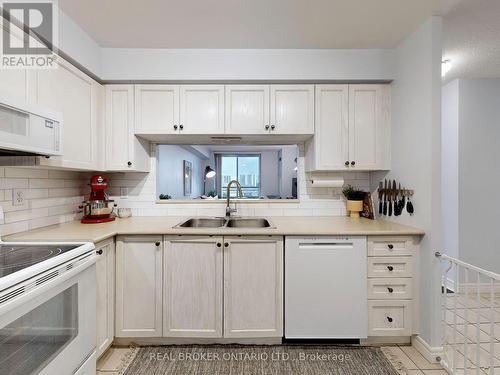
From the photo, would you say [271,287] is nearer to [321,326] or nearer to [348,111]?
[321,326]

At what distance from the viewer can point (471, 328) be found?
2277 mm

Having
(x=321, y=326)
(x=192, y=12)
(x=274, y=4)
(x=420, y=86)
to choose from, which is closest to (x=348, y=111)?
(x=420, y=86)

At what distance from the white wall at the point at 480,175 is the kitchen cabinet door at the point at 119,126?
11.4ft

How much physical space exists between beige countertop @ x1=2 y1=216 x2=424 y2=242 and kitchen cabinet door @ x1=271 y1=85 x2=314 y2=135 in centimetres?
84

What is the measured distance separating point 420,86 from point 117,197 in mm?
2832

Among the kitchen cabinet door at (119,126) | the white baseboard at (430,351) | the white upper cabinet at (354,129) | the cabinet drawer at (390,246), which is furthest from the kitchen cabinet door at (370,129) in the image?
the kitchen cabinet door at (119,126)

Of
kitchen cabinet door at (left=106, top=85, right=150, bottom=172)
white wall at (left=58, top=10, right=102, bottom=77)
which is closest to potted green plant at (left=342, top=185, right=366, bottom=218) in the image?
kitchen cabinet door at (left=106, top=85, right=150, bottom=172)

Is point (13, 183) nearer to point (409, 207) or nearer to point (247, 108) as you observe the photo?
point (247, 108)

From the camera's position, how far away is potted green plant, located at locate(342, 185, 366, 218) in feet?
8.34

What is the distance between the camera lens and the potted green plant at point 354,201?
2541 millimetres

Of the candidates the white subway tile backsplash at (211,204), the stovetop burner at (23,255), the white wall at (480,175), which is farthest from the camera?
the white wall at (480,175)

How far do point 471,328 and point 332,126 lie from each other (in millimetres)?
2121

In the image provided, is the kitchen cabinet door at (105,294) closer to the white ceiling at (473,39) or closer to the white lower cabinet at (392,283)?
the white lower cabinet at (392,283)

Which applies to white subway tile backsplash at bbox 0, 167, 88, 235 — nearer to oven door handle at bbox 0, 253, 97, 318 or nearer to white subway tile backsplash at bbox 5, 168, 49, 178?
white subway tile backsplash at bbox 5, 168, 49, 178
